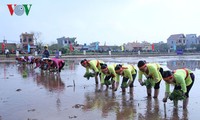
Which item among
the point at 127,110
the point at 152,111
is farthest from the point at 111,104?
the point at 152,111

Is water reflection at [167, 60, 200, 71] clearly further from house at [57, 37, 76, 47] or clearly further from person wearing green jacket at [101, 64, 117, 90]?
house at [57, 37, 76, 47]

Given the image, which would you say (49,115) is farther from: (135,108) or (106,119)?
(135,108)

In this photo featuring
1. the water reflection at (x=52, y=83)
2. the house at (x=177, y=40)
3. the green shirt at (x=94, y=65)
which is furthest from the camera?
the house at (x=177, y=40)

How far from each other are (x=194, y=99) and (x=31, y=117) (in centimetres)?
567

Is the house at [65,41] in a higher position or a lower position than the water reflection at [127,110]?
→ higher

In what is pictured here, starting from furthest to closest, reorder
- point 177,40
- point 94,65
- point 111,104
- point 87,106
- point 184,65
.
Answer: point 177,40 < point 184,65 < point 94,65 < point 111,104 < point 87,106

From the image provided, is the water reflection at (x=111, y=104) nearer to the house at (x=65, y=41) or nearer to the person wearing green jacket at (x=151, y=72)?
the person wearing green jacket at (x=151, y=72)

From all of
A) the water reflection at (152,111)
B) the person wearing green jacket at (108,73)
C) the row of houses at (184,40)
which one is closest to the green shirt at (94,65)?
the person wearing green jacket at (108,73)

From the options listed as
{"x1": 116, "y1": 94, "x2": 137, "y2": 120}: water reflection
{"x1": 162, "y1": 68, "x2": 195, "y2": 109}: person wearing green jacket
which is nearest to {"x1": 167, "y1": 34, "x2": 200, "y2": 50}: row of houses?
{"x1": 116, "y1": 94, "x2": 137, "y2": 120}: water reflection

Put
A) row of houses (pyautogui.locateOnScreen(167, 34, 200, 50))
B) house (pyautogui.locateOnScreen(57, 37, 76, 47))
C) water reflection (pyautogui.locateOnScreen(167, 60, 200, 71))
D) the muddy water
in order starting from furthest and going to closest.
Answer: row of houses (pyautogui.locateOnScreen(167, 34, 200, 50))
house (pyautogui.locateOnScreen(57, 37, 76, 47))
water reflection (pyautogui.locateOnScreen(167, 60, 200, 71))
the muddy water

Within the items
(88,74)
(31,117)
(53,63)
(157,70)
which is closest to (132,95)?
(157,70)

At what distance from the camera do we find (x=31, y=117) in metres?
7.98

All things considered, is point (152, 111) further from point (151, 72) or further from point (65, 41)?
point (65, 41)

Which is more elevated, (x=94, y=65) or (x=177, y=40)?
(x=177, y=40)
